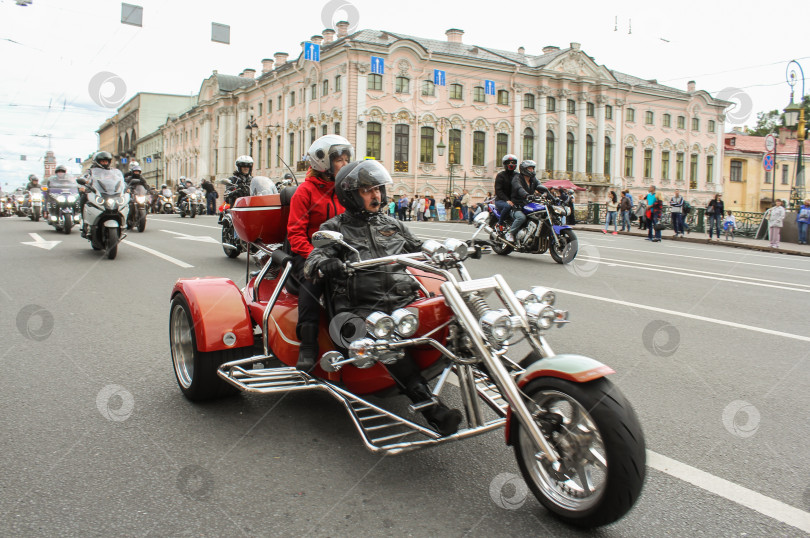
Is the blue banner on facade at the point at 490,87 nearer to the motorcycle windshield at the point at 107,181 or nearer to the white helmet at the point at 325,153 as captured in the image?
the motorcycle windshield at the point at 107,181

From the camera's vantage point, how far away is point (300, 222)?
417 centimetres

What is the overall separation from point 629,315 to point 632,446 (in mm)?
5104

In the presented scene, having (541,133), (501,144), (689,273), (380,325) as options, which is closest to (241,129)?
(501,144)

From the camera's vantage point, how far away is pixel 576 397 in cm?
258

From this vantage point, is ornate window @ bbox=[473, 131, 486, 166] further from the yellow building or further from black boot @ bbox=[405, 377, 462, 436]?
black boot @ bbox=[405, 377, 462, 436]

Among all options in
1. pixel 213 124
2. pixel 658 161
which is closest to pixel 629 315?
pixel 658 161

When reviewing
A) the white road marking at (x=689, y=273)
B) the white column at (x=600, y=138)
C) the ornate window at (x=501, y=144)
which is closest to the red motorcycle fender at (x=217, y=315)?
the white road marking at (x=689, y=273)

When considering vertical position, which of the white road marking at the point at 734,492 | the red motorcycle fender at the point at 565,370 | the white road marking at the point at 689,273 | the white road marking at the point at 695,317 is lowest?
the white road marking at the point at 734,492

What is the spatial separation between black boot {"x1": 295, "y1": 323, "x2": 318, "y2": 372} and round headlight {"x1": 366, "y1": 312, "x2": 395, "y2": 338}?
2.17ft

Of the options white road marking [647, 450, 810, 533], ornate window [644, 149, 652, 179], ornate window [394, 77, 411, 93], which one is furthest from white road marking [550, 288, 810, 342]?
ornate window [644, 149, 652, 179]

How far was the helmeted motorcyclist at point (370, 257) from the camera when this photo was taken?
327 centimetres

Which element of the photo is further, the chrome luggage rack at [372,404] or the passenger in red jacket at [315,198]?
the passenger in red jacket at [315,198]

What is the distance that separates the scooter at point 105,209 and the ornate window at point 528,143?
152 feet

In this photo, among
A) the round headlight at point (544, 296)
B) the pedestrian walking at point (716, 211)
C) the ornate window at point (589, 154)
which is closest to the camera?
the round headlight at point (544, 296)
